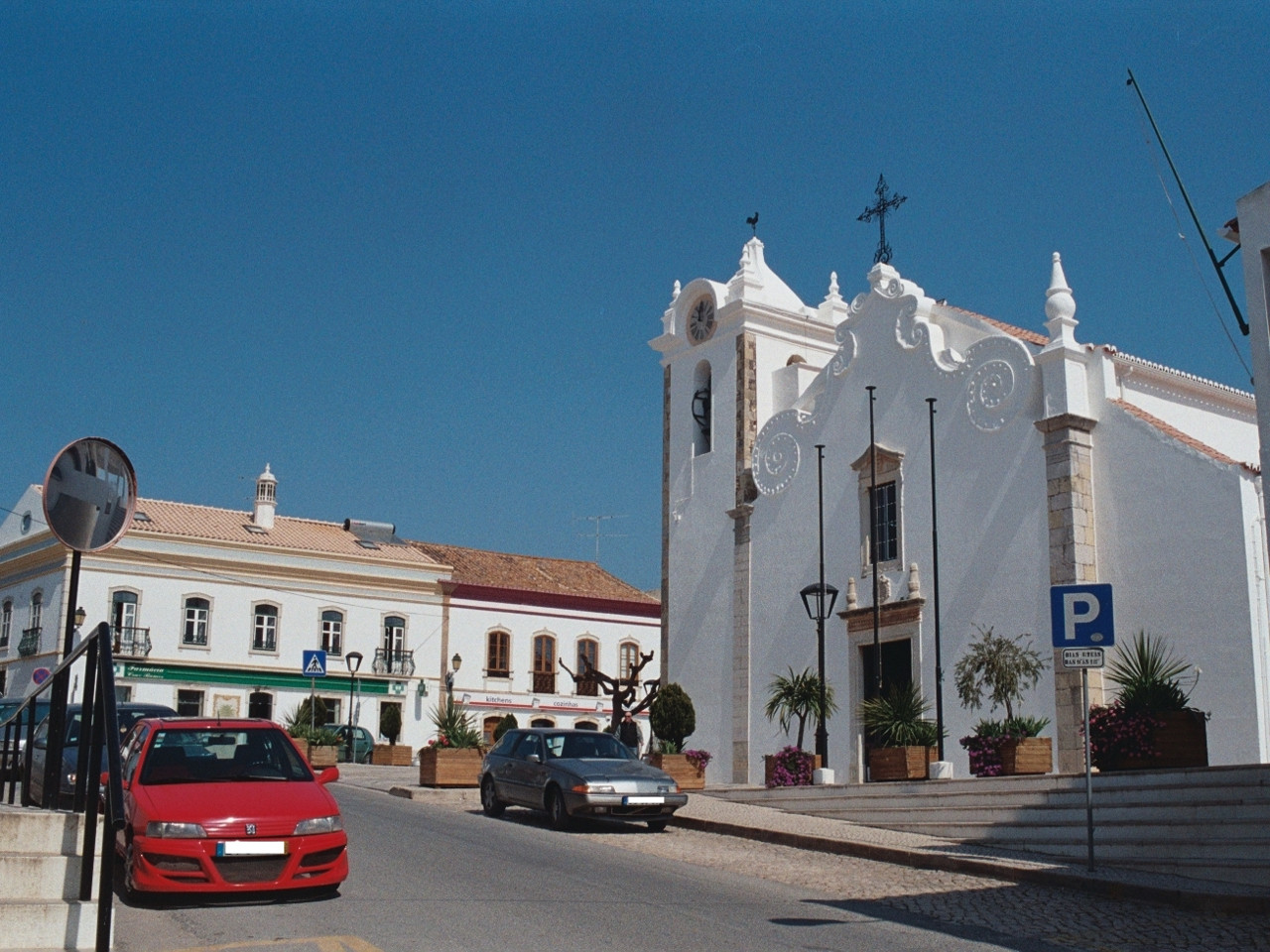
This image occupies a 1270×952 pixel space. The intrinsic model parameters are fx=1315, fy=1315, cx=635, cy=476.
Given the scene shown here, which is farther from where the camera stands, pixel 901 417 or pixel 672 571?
pixel 672 571

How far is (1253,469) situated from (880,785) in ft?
24.9

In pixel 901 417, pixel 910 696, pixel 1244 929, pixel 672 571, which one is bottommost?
pixel 1244 929

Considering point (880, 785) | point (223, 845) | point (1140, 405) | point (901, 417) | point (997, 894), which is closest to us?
point (223, 845)

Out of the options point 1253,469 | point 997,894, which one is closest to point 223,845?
point 997,894

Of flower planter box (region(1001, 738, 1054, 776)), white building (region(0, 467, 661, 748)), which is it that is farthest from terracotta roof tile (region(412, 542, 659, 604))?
flower planter box (region(1001, 738, 1054, 776))

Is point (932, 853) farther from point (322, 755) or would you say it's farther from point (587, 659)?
point (587, 659)

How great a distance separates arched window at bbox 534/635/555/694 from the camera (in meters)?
49.3

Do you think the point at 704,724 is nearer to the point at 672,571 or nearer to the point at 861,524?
the point at 672,571

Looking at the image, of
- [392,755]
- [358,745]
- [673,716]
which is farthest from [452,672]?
[673,716]

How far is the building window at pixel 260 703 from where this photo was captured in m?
43.8

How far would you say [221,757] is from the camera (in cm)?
1090

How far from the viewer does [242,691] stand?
43.7 m

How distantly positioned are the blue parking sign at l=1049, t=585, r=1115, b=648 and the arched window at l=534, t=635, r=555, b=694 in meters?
37.7

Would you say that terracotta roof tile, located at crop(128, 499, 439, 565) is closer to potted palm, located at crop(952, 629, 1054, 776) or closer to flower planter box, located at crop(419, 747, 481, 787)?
flower planter box, located at crop(419, 747, 481, 787)
